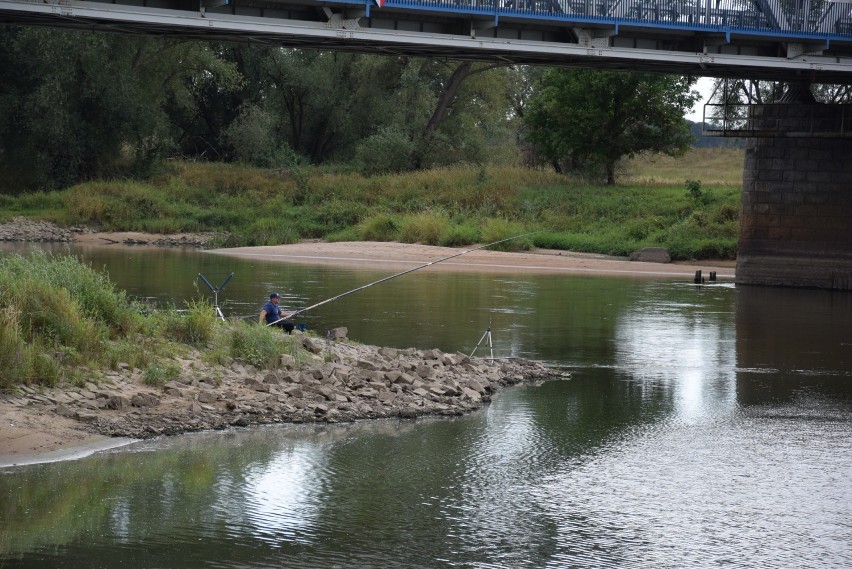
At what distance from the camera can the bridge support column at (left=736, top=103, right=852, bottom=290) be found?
3597cm

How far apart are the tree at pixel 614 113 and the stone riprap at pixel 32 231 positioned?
2324 cm

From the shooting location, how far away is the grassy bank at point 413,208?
4656 centimetres

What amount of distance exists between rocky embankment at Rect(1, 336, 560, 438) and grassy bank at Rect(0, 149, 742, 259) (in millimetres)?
29411

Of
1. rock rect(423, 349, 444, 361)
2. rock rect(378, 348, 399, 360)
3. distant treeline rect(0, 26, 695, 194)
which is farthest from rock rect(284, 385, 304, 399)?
distant treeline rect(0, 26, 695, 194)

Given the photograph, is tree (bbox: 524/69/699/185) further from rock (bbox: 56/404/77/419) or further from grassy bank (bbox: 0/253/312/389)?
rock (bbox: 56/404/77/419)

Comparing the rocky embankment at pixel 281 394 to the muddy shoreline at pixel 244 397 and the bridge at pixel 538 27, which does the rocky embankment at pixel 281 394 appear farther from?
the bridge at pixel 538 27

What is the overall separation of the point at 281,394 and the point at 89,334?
99.9 inches

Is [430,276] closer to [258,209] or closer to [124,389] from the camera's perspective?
[258,209]

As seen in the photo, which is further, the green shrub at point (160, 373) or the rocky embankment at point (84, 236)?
the rocky embankment at point (84, 236)

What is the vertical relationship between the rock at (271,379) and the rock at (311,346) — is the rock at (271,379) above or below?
below

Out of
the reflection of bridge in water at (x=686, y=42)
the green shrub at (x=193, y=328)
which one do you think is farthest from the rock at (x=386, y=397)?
the reflection of bridge in water at (x=686, y=42)

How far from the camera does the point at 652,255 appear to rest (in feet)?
145

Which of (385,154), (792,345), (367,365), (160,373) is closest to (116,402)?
(160,373)

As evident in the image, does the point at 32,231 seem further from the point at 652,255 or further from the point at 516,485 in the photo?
the point at 516,485
